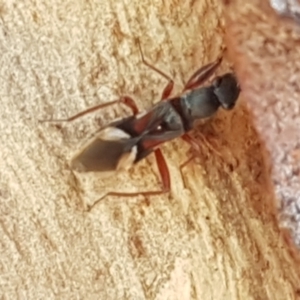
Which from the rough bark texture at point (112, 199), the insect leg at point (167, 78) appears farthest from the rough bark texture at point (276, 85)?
the insect leg at point (167, 78)

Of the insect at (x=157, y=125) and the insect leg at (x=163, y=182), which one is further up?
the insect at (x=157, y=125)

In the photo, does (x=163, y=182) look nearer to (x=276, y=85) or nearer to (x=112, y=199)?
(x=112, y=199)

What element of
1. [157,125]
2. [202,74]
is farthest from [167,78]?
[157,125]

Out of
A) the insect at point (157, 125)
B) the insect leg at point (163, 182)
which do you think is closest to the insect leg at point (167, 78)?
the insect at point (157, 125)

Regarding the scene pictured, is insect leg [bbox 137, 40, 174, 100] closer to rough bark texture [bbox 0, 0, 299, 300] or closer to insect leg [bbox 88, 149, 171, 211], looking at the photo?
rough bark texture [bbox 0, 0, 299, 300]

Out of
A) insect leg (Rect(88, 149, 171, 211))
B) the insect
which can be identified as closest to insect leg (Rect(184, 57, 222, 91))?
the insect

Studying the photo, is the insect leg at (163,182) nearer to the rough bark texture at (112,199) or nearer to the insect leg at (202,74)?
the rough bark texture at (112,199)
